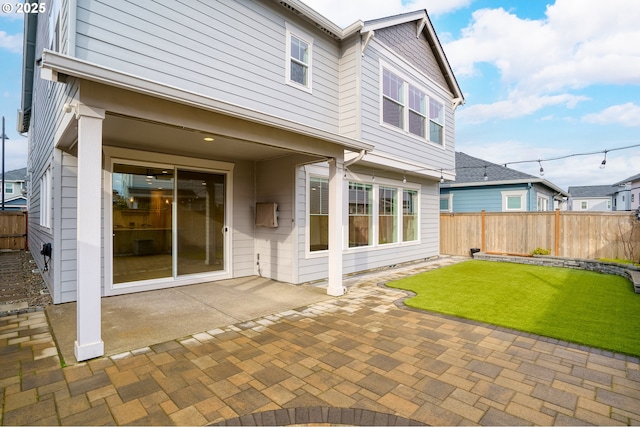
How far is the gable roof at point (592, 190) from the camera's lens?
37237 millimetres

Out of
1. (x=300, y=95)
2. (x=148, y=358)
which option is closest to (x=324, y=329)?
(x=148, y=358)

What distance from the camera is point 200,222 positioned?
621 centimetres

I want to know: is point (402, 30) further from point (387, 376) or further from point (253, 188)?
point (387, 376)

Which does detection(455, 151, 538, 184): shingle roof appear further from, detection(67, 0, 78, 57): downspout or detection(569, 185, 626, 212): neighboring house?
detection(569, 185, 626, 212): neighboring house

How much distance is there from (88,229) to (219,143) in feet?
8.73

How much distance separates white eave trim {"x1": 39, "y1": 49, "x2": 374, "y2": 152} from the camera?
2.49 m

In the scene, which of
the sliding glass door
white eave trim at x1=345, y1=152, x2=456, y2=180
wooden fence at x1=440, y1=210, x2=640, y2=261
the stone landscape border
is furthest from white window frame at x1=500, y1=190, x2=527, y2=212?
the sliding glass door

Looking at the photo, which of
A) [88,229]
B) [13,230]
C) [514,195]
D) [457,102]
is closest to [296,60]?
[88,229]

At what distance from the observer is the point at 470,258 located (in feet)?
35.3

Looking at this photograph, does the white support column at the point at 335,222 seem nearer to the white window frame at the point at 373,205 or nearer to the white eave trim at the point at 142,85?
the white window frame at the point at 373,205

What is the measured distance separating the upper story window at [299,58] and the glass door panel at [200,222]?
2.46m

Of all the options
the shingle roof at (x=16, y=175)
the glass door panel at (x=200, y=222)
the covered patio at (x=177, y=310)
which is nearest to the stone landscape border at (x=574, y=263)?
the covered patio at (x=177, y=310)

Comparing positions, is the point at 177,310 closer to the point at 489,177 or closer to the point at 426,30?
the point at 426,30

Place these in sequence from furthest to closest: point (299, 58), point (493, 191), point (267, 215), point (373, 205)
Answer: point (493, 191) → point (373, 205) → point (267, 215) → point (299, 58)
